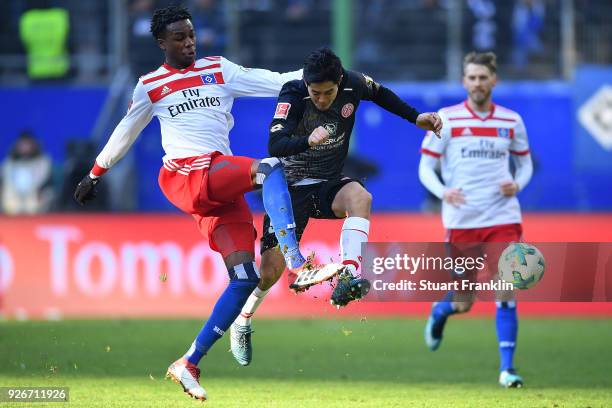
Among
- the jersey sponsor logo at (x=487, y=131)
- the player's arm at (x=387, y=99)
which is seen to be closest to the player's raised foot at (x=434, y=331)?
the jersey sponsor logo at (x=487, y=131)

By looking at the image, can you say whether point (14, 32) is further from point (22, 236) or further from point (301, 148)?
point (301, 148)

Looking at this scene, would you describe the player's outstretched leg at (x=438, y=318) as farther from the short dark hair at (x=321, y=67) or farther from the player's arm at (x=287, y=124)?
the short dark hair at (x=321, y=67)

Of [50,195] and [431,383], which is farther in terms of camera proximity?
[50,195]

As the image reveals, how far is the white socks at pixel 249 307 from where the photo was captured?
857cm

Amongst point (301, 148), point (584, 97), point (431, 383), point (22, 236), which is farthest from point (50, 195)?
point (301, 148)

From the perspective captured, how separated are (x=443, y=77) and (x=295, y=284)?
1222 cm

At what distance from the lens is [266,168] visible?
7551mm

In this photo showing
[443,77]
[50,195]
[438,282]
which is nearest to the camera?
[438,282]

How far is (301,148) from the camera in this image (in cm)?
734

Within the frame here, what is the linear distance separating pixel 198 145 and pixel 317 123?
0.82 metres

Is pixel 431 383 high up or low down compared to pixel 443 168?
down

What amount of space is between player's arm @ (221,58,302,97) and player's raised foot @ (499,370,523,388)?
2978 mm

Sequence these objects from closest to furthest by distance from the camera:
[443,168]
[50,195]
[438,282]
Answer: [438,282] → [443,168] → [50,195]

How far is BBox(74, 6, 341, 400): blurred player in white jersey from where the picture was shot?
306 inches
